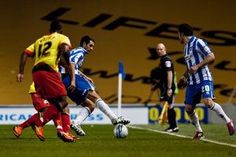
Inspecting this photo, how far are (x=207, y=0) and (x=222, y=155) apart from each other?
60.1 ft

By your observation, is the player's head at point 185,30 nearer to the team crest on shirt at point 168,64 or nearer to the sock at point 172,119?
the team crest on shirt at point 168,64

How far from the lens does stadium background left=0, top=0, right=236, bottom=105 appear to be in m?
24.5

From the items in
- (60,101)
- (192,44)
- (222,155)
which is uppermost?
(192,44)

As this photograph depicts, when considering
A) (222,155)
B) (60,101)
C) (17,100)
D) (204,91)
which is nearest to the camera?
(222,155)

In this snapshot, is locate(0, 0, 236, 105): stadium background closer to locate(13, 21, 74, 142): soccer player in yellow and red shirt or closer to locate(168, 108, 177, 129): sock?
locate(168, 108, 177, 129): sock

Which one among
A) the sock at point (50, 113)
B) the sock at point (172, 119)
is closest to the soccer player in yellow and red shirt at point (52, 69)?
the sock at point (50, 113)

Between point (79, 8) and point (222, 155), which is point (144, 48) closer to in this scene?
point (79, 8)

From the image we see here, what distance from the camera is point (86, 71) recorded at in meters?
24.5

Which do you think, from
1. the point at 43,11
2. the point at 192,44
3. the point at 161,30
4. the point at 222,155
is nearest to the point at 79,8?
the point at 43,11

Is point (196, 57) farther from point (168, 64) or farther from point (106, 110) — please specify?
point (168, 64)

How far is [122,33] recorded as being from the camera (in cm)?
2495

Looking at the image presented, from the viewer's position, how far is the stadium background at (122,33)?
2445 cm

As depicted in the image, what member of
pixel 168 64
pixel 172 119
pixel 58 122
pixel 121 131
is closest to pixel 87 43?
pixel 121 131

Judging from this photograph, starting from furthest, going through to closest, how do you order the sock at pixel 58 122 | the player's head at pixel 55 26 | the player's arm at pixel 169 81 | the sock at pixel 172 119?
1. the sock at pixel 172 119
2. the player's arm at pixel 169 81
3. the player's head at pixel 55 26
4. the sock at pixel 58 122
